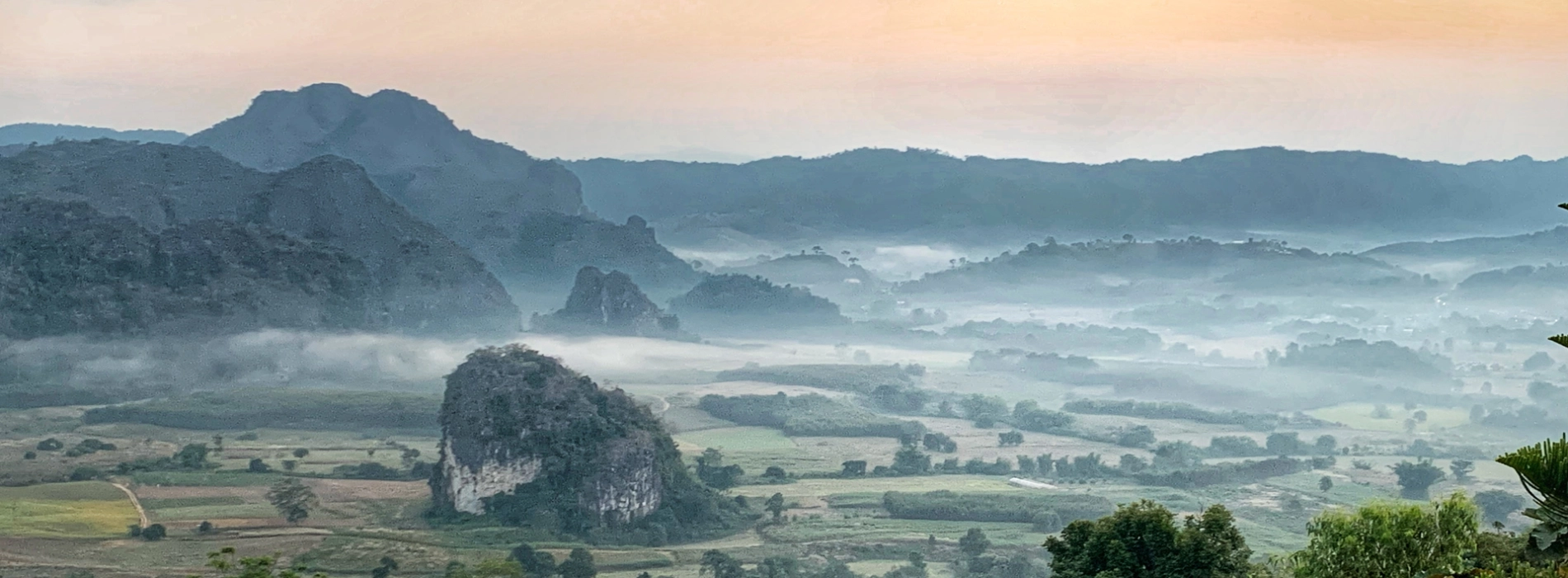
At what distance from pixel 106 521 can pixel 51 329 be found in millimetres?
37933

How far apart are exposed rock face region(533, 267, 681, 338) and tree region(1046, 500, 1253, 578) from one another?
279 feet

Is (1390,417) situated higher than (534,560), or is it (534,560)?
(1390,417)

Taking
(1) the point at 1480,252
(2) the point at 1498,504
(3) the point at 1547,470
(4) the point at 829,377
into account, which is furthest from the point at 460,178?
(3) the point at 1547,470

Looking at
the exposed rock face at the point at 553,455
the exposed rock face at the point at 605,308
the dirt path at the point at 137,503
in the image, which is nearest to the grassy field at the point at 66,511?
the dirt path at the point at 137,503

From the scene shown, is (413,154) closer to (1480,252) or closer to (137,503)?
(137,503)

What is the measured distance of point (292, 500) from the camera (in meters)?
55.5

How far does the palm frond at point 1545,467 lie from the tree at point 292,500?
49.1 meters

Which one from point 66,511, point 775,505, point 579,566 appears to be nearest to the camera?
point 579,566

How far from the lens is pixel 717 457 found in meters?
68.3

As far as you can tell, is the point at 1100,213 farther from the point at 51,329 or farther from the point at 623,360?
the point at 51,329

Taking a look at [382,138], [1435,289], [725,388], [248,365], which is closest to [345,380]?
[248,365]

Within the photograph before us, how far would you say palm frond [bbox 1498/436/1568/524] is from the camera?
26.0ft

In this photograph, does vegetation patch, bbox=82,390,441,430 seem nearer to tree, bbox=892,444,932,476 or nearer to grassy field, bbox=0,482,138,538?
grassy field, bbox=0,482,138,538

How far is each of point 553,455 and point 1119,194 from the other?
137 meters
